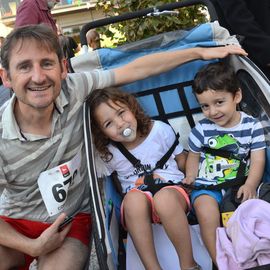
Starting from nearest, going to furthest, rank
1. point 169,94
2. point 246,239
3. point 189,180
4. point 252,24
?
1. point 246,239
2. point 189,180
3. point 252,24
4. point 169,94

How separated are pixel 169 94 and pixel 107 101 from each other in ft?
1.88

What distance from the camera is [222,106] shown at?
213cm

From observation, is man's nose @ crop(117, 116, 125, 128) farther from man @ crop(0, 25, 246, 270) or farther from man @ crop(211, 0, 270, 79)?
man @ crop(211, 0, 270, 79)

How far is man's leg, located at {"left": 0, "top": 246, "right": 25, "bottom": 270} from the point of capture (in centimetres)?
191

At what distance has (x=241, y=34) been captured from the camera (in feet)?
8.21

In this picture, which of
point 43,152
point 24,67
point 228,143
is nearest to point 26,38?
point 24,67

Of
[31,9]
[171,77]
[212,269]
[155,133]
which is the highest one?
[31,9]

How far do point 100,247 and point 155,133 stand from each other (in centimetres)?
85

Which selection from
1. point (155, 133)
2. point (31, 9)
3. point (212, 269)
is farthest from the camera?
point (31, 9)

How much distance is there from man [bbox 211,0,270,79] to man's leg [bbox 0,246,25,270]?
1.68 m

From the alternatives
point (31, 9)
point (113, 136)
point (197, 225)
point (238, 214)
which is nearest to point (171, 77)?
point (113, 136)

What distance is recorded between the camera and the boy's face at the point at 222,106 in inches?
83.7

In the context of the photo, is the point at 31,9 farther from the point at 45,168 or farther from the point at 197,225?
the point at 197,225

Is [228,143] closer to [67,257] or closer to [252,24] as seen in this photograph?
[252,24]
